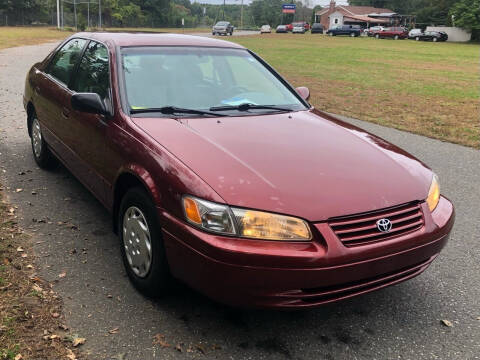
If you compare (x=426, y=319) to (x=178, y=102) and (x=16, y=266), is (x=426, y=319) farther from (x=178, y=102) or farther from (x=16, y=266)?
(x=16, y=266)

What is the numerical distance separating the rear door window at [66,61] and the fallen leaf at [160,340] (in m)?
2.80

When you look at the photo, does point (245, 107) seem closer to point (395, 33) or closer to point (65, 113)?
point (65, 113)

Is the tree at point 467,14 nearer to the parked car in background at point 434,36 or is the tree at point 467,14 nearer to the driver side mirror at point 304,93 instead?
the parked car in background at point 434,36

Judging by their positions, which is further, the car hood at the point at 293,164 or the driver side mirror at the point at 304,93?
the driver side mirror at the point at 304,93

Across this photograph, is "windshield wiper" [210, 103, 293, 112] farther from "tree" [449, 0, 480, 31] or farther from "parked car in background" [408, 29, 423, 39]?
"tree" [449, 0, 480, 31]

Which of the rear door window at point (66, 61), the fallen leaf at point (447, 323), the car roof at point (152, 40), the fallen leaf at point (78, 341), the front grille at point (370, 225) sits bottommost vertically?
the fallen leaf at point (447, 323)

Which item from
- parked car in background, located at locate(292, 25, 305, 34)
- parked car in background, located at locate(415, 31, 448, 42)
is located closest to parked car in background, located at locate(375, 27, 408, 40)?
parked car in background, located at locate(415, 31, 448, 42)

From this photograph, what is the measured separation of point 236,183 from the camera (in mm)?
2555

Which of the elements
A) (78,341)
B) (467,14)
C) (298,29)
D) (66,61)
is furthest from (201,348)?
(298,29)

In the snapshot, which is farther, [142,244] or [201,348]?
[142,244]

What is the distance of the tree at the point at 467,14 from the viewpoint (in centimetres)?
5069

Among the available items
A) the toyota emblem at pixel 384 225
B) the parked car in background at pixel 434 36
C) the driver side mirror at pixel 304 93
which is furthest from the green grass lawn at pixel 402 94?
the parked car in background at pixel 434 36

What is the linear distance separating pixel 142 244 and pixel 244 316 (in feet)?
2.54

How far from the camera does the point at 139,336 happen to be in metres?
2.69
